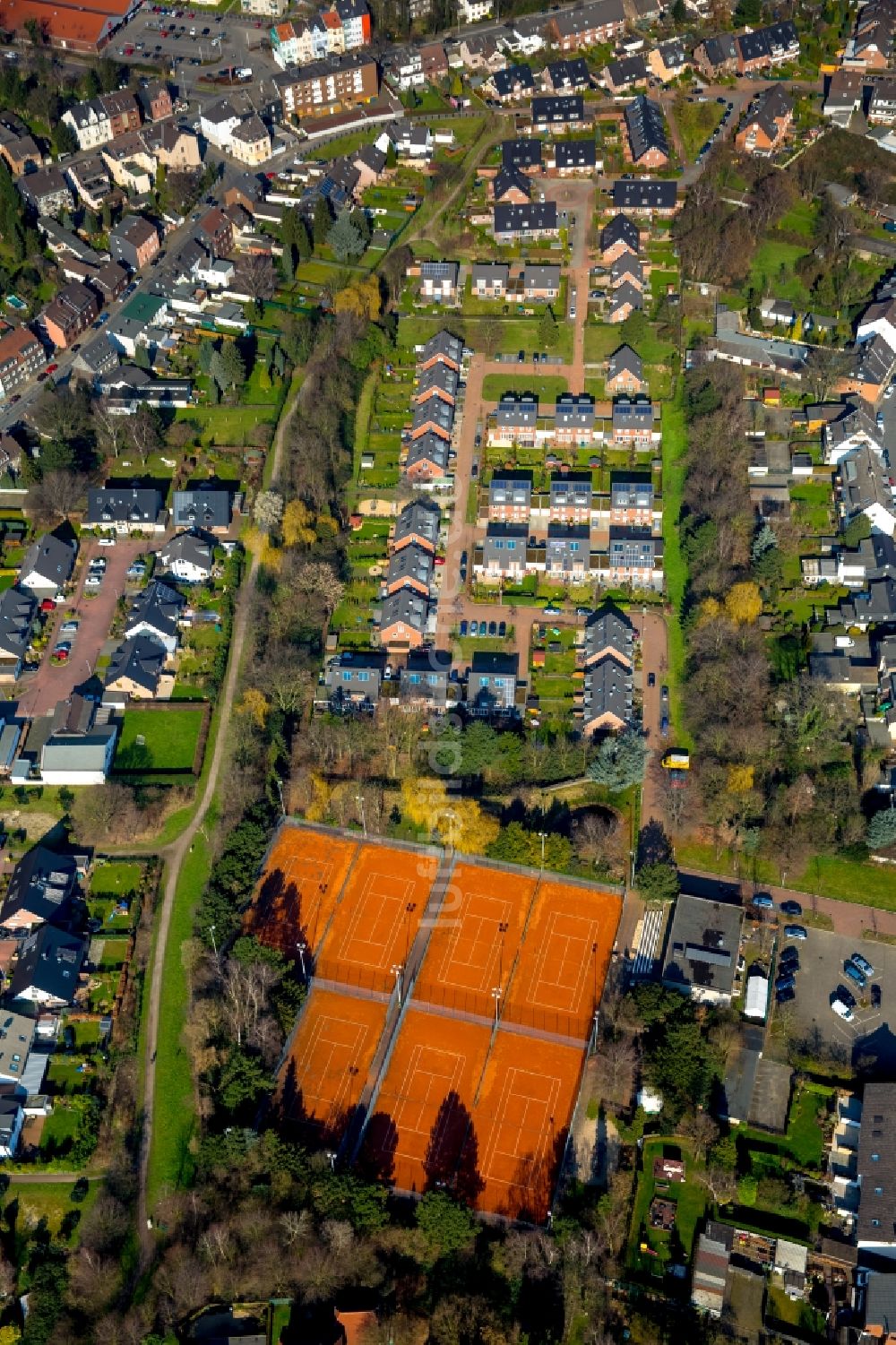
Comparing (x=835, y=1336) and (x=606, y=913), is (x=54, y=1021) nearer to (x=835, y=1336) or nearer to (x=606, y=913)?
(x=606, y=913)

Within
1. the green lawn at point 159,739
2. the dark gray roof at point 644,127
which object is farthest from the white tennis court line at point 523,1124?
the dark gray roof at point 644,127

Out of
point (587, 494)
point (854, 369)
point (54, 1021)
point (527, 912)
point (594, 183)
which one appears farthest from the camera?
point (594, 183)

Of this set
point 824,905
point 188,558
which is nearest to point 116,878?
point 188,558

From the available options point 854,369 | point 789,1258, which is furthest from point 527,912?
point 854,369

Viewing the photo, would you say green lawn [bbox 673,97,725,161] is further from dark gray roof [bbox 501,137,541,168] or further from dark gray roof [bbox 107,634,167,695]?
dark gray roof [bbox 107,634,167,695]

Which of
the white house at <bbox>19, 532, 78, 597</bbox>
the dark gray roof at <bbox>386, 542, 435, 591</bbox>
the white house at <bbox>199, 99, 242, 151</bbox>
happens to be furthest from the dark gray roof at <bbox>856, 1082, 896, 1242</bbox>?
the white house at <bbox>199, 99, 242, 151</bbox>
